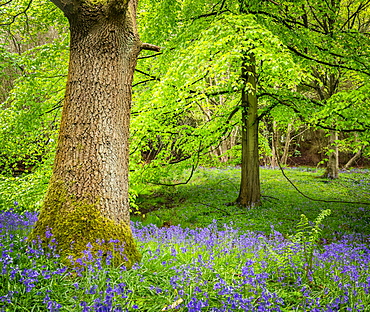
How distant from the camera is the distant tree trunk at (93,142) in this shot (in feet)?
10.5

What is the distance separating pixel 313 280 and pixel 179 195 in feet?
32.2

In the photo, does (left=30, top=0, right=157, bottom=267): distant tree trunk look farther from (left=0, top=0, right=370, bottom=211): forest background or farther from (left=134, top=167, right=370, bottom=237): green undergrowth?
(left=134, top=167, right=370, bottom=237): green undergrowth

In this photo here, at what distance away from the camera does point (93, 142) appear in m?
3.37

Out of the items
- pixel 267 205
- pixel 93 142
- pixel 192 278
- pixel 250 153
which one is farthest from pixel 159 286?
pixel 267 205

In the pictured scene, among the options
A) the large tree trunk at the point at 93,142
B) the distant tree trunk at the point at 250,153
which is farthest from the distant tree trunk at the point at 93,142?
the distant tree trunk at the point at 250,153

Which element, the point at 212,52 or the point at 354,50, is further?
the point at 354,50

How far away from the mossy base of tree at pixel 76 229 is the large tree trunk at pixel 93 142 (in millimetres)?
10

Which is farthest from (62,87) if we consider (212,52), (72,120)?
(72,120)

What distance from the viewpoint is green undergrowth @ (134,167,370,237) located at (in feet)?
27.9

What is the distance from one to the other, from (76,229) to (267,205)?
8242mm

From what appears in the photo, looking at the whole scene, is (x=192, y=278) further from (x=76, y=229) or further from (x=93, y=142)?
(x=93, y=142)

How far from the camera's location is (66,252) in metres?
3.04

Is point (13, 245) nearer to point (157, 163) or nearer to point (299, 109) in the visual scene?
point (157, 163)

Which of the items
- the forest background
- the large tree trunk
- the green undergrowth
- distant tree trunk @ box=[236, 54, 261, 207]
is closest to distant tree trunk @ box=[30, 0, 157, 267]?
the large tree trunk
